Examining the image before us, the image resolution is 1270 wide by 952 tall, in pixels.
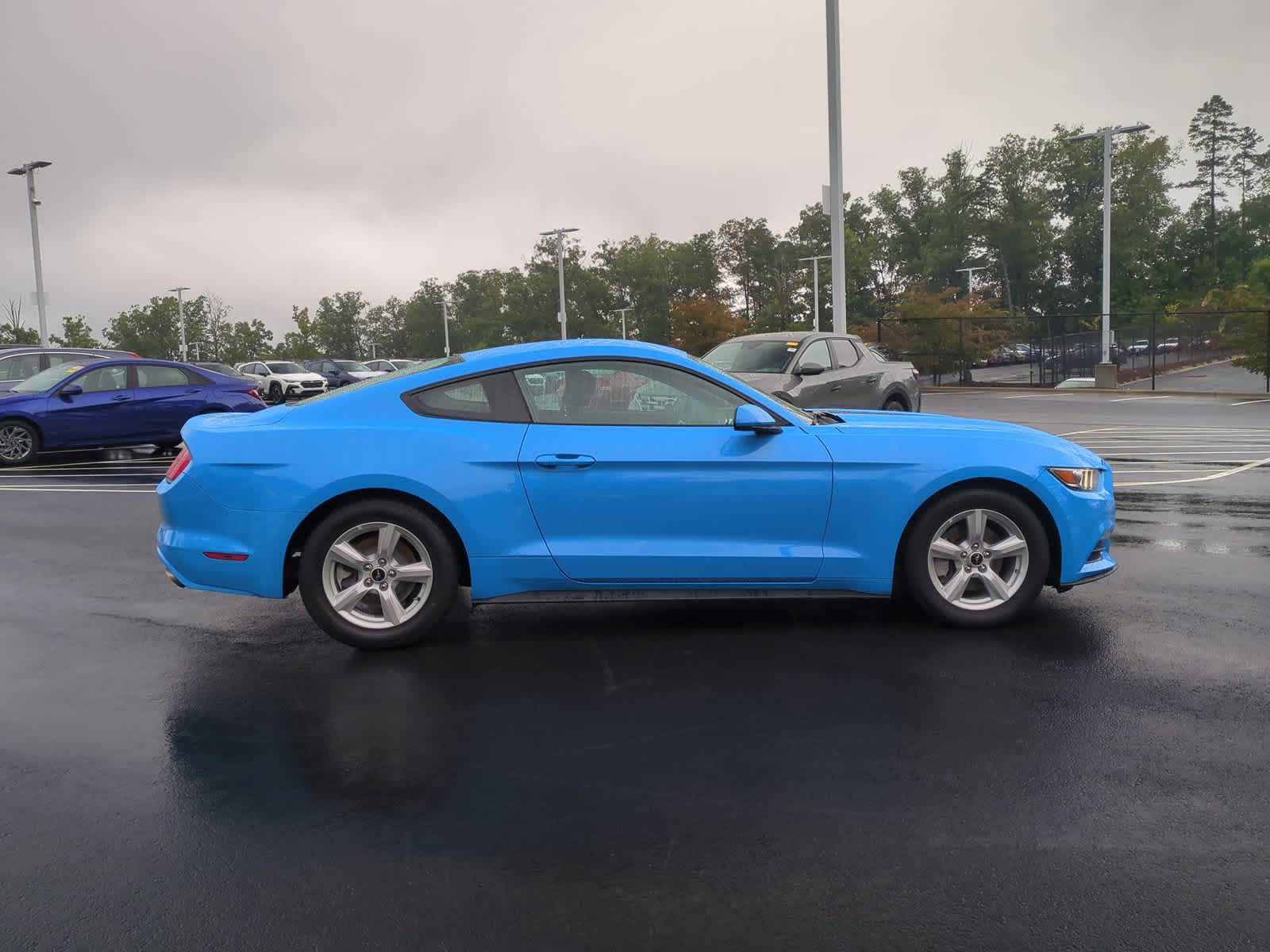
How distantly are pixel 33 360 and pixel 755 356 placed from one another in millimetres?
13223

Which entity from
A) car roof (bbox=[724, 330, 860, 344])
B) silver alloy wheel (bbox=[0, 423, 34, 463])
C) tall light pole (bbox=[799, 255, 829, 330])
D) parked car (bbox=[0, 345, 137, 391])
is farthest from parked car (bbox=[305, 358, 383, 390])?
car roof (bbox=[724, 330, 860, 344])

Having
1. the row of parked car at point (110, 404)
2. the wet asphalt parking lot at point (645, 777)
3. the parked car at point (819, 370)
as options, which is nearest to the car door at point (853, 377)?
the parked car at point (819, 370)

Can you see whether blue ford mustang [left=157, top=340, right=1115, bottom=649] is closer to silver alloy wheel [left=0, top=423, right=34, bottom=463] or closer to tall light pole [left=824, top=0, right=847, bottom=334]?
silver alloy wheel [left=0, top=423, right=34, bottom=463]

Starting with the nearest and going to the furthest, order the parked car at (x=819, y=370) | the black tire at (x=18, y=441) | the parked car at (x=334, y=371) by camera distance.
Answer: the parked car at (x=819, y=370) → the black tire at (x=18, y=441) → the parked car at (x=334, y=371)

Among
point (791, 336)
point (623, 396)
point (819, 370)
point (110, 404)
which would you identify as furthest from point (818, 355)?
point (110, 404)

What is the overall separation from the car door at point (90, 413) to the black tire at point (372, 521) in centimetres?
1170

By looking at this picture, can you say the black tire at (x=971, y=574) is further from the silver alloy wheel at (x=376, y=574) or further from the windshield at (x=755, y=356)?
the windshield at (x=755, y=356)

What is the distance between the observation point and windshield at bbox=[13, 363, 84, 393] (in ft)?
52.8

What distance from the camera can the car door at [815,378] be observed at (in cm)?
1341

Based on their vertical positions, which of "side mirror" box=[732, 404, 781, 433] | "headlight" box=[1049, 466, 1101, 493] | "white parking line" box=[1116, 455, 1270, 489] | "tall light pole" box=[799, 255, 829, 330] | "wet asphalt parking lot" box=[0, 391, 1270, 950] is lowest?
"white parking line" box=[1116, 455, 1270, 489]

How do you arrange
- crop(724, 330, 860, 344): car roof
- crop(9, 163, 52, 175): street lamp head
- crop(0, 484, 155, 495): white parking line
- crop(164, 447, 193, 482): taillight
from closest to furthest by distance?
crop(164, 447, 193, 482): taillight < crop(0, 484, 155, 495): white parking line < crop(724, 330, 860, 344): car roof < crop(9, 163, 52, 175): street lamp head

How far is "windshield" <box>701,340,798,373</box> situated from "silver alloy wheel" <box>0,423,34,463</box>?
9.28 meters

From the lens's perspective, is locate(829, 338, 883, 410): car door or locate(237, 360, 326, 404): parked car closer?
locate(829, 338, 883, 410): car door

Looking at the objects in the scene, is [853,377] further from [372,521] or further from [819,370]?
[372,521]
